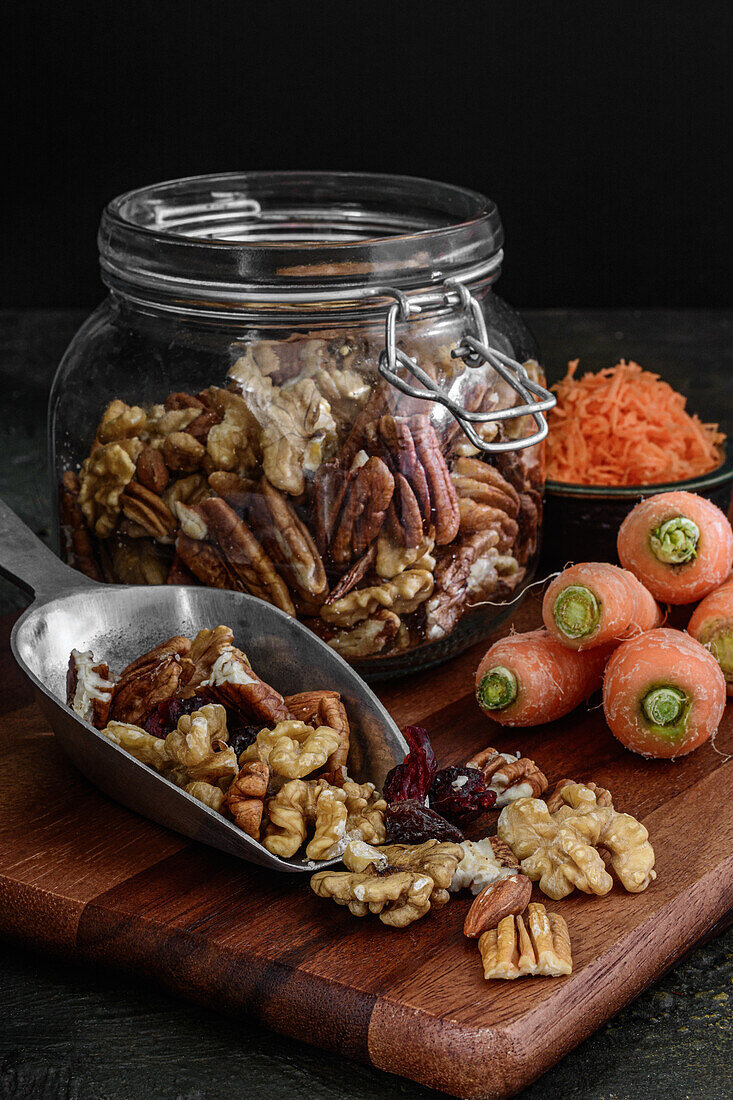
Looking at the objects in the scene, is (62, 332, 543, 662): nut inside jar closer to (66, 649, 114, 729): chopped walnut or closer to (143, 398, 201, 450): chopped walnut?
(143, 398, 201, 450): chopped walnut

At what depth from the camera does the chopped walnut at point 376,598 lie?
1183 millimetres

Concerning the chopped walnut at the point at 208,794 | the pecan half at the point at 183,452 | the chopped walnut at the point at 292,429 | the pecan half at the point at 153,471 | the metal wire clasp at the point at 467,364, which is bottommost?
the chopped walnut at the point at 208,794

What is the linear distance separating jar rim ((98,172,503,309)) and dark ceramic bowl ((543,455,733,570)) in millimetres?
285

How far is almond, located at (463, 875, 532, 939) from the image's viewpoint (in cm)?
88

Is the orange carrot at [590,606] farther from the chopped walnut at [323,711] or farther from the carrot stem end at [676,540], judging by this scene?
the chopped walnut at [323,711]

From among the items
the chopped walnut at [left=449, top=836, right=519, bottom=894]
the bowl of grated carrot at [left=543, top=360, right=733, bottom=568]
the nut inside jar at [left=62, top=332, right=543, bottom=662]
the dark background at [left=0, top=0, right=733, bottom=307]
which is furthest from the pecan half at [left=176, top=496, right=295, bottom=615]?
the dark background at [left=0, top=0, right=733, bottom=307]

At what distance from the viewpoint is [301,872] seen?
0.96 meters

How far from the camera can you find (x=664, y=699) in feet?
3.67

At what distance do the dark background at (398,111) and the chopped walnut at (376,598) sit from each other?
1673 mm

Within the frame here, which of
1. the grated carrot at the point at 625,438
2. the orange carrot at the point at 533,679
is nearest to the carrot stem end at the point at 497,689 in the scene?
the orange carrot at the point at 533,679

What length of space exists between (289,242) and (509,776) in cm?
57

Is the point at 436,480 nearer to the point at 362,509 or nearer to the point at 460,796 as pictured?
the point at 362,509

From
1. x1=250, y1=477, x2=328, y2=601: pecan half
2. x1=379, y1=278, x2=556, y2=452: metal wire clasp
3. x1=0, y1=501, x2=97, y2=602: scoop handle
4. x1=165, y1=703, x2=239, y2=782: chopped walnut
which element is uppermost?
x1=379, y1=278, x2=556, y2=452: metal wire clasp

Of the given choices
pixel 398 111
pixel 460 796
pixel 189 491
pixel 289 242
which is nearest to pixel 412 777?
pixel 460 796
